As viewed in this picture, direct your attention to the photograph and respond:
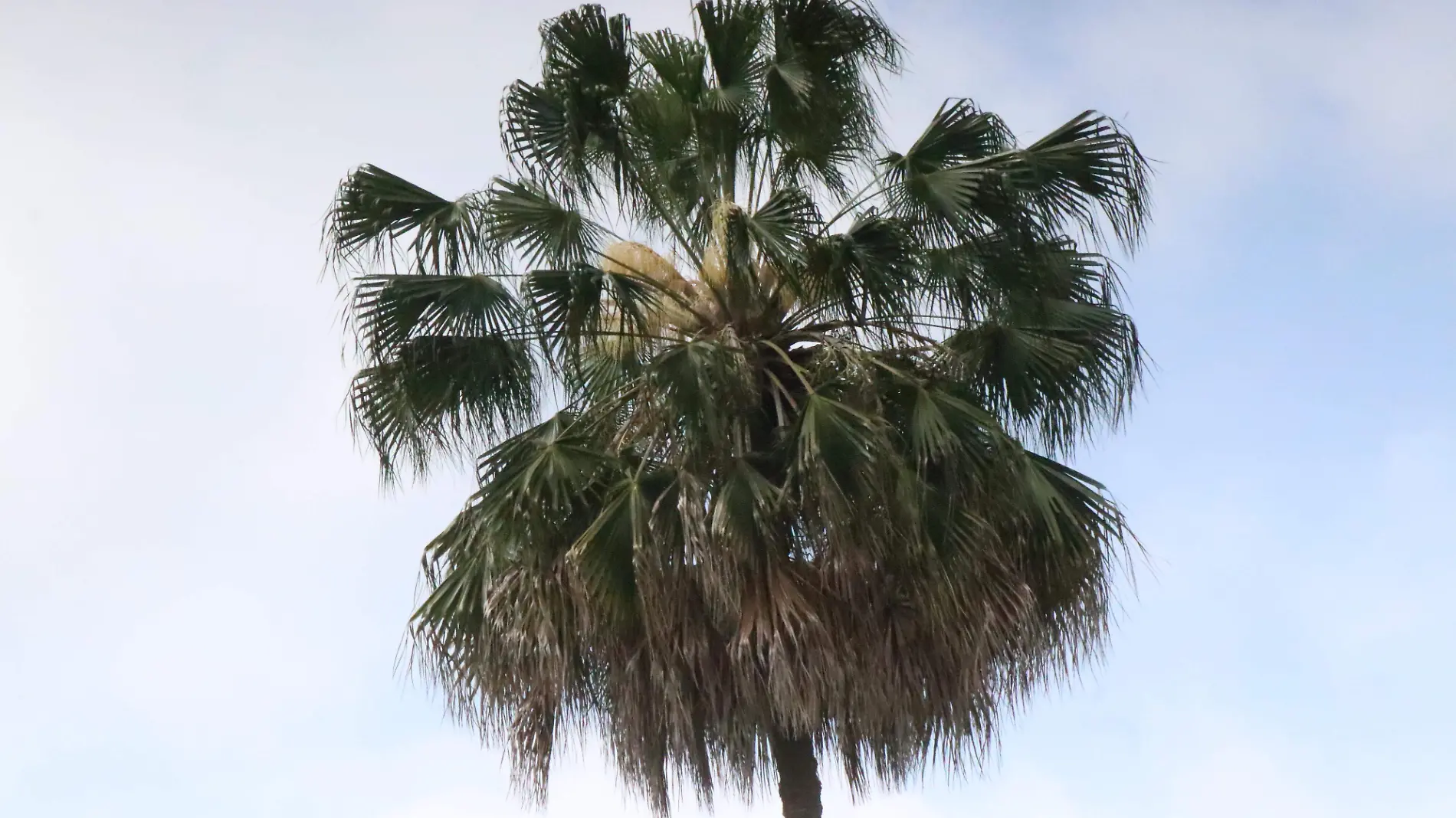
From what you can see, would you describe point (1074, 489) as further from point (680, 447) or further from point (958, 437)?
point (680, 447)

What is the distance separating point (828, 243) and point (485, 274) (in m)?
2.21

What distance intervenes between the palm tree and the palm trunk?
0.06 ft

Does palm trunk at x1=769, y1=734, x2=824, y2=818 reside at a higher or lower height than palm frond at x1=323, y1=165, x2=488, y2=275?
lower

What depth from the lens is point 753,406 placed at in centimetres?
1141

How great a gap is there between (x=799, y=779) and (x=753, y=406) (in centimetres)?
239

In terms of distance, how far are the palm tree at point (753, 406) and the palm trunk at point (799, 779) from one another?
0.06 ft

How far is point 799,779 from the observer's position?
37.3 ft

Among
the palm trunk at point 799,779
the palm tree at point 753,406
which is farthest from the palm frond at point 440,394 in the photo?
the palm trunk at point 799,779

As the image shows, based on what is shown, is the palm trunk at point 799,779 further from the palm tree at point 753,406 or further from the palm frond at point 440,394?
the palm frond at point 440,394

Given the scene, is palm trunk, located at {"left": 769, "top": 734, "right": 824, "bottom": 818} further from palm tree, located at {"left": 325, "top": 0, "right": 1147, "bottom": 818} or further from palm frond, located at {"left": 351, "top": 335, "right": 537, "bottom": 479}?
palm frond, located at {"left": 351, "top": 335, "right": 537, "bottom": 479}

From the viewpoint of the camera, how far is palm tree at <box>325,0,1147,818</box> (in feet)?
35.2

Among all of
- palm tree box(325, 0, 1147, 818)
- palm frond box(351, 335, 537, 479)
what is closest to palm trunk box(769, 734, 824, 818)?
palm tree box(325, 0, 1147, 818)

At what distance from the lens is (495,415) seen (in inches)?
463

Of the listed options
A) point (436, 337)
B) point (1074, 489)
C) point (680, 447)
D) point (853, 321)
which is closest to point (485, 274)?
point (436, 337)
